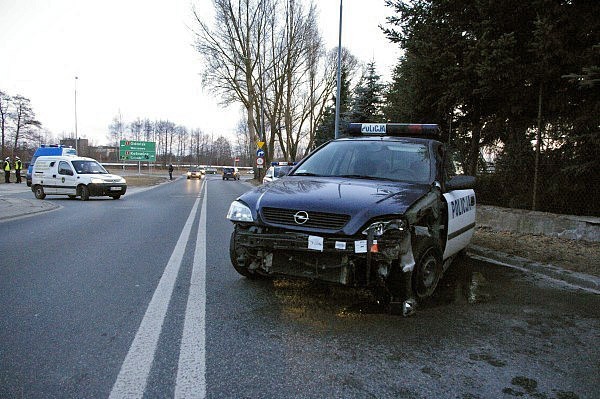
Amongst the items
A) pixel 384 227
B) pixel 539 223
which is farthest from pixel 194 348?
pixel 539 223

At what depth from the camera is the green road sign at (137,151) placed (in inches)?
1934

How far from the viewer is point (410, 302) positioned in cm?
361

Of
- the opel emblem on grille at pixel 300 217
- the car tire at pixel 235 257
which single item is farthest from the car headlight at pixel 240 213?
the opel emblem on grille at pixel 300 217

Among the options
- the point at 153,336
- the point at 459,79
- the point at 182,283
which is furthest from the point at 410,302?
the point at 459,79

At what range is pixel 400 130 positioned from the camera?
585 centimetres

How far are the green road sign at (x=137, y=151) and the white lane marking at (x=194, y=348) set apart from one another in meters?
48.5

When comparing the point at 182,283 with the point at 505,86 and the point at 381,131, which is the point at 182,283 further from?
the point at 505,86

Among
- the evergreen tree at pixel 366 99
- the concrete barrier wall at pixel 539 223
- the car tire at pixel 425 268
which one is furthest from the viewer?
the evergreen tree at pixel 366 99

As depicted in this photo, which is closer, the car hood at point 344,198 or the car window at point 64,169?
the car hood at point 344,198

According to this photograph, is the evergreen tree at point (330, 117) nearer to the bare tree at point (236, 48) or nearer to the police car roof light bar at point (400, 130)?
→ the bare tree at point (236, 48)

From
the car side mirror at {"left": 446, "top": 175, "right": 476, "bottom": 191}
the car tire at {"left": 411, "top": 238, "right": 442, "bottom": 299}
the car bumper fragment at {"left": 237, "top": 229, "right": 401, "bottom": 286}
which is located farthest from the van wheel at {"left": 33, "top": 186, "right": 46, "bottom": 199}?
the car tire at {"left": 411, "top": 238, "right": 442, "bottom": 299}

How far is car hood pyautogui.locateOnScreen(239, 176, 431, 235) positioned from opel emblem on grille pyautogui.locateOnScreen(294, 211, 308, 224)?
0.03m

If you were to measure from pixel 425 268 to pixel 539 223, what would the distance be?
4989 mm

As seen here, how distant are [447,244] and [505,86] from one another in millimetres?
5085
